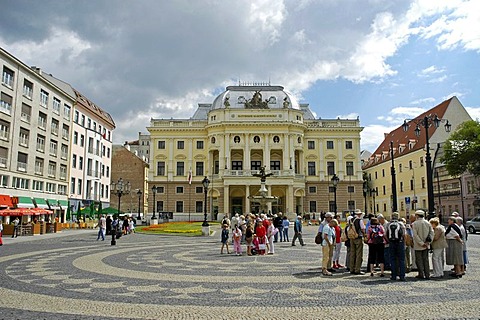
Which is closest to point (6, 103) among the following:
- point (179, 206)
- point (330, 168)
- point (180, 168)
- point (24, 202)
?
point (24, 202)

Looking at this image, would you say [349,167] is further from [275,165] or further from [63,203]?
[63,203]

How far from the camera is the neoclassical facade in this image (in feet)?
227

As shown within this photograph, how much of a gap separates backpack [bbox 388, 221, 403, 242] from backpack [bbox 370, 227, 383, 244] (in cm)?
46

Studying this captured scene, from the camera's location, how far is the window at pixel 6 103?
40156 mm

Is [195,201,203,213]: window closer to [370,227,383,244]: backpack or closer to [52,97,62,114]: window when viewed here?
[52,97,62,114]: window

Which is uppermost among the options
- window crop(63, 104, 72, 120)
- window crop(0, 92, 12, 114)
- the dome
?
the dome

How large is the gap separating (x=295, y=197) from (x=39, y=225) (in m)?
42.0

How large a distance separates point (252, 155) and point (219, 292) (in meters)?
62.3

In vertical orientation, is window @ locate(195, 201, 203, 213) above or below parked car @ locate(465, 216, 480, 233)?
above

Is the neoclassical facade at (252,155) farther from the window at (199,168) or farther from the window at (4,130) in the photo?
→ the window at (4,130)

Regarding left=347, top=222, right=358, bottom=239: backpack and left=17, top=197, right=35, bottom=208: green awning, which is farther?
left=17, top=197, right=35, bottom=208: green awning

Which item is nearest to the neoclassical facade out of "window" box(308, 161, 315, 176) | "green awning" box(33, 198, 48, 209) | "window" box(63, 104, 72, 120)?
"window" box(308, 161, 315, 176)

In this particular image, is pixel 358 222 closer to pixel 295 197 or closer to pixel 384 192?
pixel 295 197

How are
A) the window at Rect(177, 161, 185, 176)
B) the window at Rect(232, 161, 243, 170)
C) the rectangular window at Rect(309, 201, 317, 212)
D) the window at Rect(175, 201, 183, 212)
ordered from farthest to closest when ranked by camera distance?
the window at Rect(177, 161, 185, 176) → the window at Rect(232, 161, 243, 170) → the window at Rect(175, 201, 183, 212) → the rectangular window at Rect(309, 201, 317, 212)
